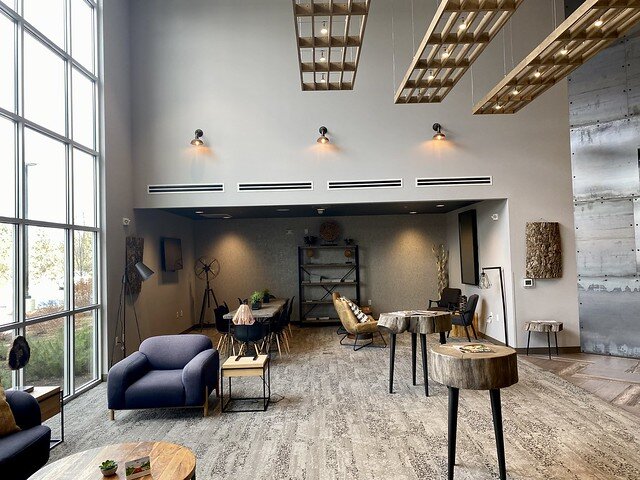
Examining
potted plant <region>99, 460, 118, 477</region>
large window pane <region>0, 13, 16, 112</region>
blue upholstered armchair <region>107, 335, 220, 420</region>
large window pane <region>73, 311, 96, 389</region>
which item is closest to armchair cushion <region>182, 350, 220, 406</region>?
blue upholstered armchair <region>107, 335, 220, 420</region>

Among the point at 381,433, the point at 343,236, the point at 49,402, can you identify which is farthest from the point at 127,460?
the point at 343,236

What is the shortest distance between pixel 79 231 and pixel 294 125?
3.64m

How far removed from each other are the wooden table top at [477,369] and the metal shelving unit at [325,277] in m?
7.57

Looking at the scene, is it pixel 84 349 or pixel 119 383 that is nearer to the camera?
pixel 119 383

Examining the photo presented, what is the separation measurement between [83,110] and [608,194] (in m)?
7.99

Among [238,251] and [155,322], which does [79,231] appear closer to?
[155,322]

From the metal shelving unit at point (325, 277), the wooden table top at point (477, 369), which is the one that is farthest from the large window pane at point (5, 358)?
the metal shelving unit at point (325, 277)

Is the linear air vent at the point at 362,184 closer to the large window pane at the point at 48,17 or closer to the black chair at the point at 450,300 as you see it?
the black chair at the point at 450,300

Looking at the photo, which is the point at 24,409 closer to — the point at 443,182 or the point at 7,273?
the point at 7,273

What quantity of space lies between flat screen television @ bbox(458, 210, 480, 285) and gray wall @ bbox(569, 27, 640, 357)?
189 centimetres

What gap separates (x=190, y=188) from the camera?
24.0ft

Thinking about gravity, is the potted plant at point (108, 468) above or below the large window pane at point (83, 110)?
below

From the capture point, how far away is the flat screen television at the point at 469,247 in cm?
876

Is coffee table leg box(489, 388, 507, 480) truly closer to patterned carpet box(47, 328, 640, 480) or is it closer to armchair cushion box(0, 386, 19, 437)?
patterned carpet box(47, 328, 640, 480)
